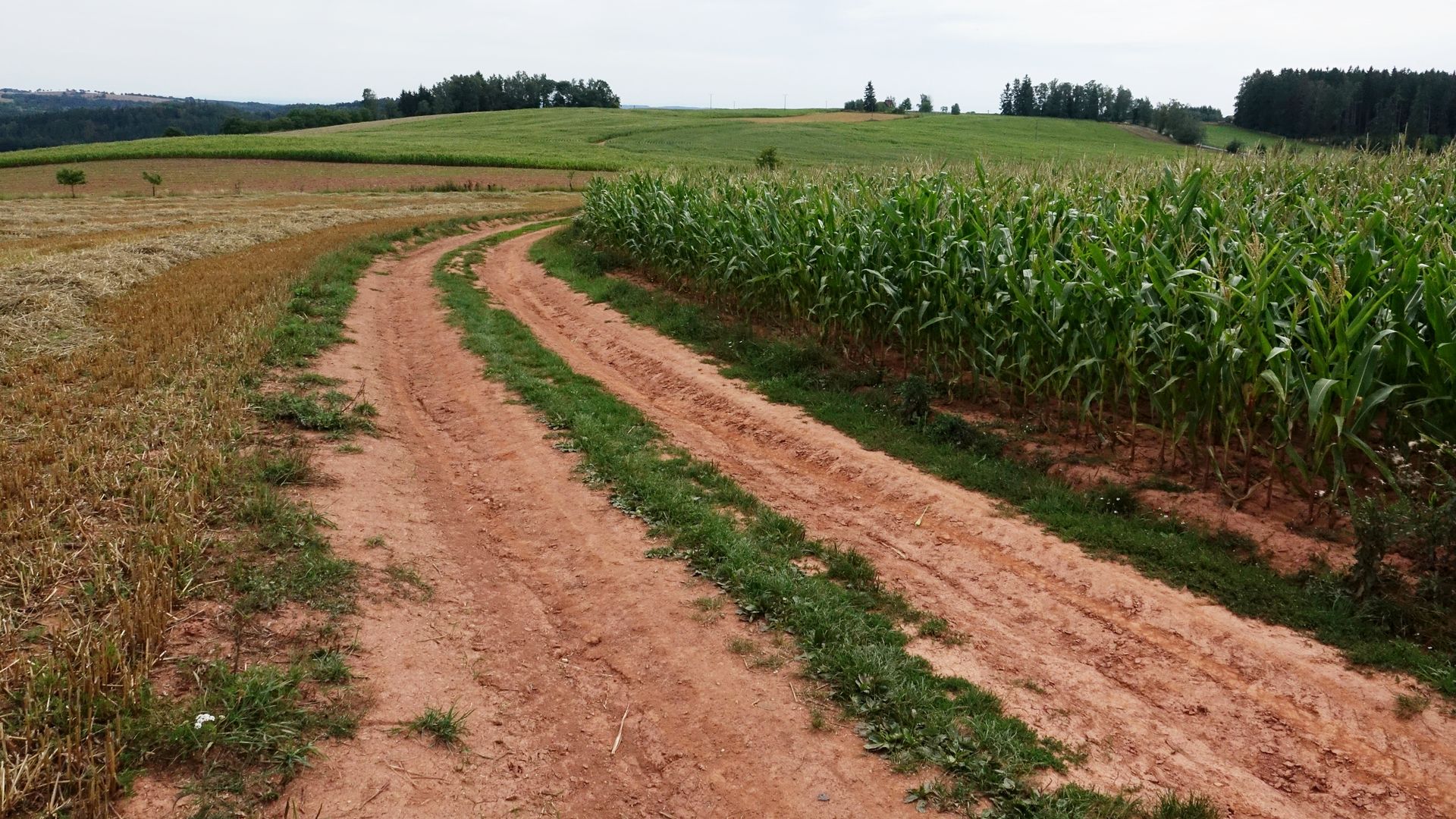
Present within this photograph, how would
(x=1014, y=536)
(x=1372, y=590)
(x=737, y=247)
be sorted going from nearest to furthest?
(x=1372, y=590) < (x=1014, y=536) < (x=737, y=247)

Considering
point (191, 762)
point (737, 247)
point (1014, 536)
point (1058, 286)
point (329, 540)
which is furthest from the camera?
point (737, 247)

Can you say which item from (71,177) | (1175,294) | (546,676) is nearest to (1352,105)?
(1175,294)

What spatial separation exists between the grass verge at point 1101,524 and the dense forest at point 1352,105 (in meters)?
8.46

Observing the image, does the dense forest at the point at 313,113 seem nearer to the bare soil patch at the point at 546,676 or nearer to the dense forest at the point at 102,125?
the dense forest at the point at 102,125

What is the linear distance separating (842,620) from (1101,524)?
2600 millimetres

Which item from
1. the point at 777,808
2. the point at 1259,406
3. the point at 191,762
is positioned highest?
the point at 1259,406

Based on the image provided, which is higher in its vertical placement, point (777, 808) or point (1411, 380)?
point (1411, 380)

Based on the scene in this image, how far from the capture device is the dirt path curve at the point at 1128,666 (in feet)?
13.2

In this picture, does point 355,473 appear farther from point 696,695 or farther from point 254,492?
point 696,695

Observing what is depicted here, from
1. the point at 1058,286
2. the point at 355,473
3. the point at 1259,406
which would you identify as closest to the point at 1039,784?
the point at 1259,406

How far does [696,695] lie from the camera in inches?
177

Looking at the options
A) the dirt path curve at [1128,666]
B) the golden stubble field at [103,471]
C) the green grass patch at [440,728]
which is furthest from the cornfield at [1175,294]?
the golden stubble field at [103,471]

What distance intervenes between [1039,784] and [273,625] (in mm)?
3881

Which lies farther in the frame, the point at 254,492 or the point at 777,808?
the point at 254,492
